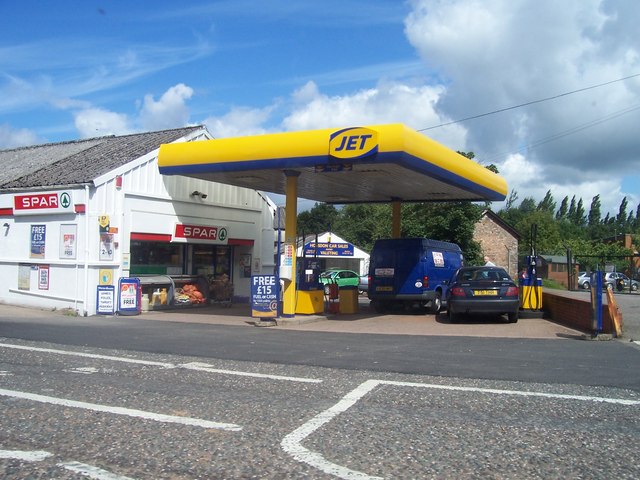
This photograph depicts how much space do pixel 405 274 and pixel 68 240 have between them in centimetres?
1017

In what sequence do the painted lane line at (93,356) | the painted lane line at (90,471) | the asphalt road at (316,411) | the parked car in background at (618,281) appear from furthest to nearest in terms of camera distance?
1. the parked car in background at (618,281)
2. the painted lane line at (93,356)
3. the asphalt road at (316,411)
4. the painted lane line at (90,471)

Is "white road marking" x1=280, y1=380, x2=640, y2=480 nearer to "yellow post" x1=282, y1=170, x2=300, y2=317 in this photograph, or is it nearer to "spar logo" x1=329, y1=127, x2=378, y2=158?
"spar logo" x1=329, y1=127, x2=378, y2=158

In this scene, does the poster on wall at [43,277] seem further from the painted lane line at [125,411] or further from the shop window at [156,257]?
the painted lane line at [125,411]

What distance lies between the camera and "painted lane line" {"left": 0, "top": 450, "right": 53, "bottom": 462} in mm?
4928

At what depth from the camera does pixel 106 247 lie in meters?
18.3

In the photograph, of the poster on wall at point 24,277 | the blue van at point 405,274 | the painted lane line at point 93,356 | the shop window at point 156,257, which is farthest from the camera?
the shop window at point 156,257

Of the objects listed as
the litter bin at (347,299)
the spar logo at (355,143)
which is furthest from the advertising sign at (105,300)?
the spar logo at (355,143)

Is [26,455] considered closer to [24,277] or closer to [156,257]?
[24,277]

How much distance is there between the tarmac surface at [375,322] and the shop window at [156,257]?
5.03ft

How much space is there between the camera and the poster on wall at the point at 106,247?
59.6ft

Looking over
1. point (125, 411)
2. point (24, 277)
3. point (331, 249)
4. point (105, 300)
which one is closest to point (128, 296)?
point (105, 300)

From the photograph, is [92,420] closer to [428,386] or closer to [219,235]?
[428,386]

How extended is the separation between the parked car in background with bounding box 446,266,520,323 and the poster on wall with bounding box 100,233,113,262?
9822 mm

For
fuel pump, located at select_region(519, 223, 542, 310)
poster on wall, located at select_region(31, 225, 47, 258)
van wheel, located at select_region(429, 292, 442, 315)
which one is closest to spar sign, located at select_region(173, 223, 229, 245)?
poster on wall, located at select_region(31, 225, 47, 258)
